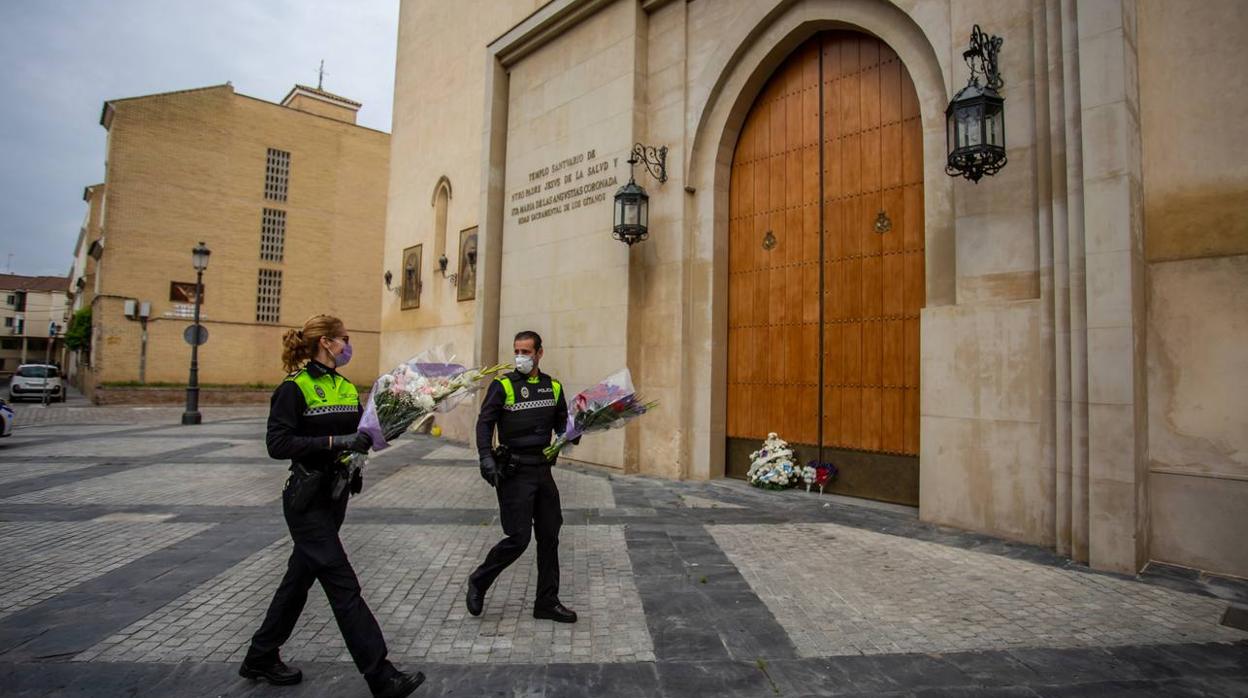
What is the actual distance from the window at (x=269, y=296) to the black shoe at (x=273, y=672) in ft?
108

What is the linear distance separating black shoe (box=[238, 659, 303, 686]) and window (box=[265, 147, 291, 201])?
34559 mm

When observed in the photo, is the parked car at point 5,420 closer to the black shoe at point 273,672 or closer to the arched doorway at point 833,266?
the black shoe at point 273,672

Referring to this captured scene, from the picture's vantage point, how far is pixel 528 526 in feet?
13.0

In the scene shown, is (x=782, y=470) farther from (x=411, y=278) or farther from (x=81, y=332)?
(x=81, y=332)

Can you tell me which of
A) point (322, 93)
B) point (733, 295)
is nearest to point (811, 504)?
point (733, 295)

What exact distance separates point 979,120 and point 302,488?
6.26m

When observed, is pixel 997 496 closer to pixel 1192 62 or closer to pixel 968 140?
pixel 968 140

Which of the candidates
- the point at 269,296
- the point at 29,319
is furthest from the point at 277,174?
the point at 29,319

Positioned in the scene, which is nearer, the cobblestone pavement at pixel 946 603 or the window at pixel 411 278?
the cobblestone pavement at pixel 946 603

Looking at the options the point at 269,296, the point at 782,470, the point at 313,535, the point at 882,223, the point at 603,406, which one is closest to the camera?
the point at 313,535

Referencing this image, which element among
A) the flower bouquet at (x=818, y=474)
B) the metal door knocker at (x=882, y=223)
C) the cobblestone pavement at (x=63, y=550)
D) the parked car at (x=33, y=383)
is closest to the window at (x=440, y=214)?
the cobblestone pavement at (x=63, y=550)

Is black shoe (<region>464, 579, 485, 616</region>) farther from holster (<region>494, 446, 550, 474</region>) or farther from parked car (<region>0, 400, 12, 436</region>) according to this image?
parked car (<region>0, 400, 12, 436</region>)

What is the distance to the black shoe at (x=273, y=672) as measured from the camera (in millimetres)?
3133

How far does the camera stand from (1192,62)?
5.34 meters
